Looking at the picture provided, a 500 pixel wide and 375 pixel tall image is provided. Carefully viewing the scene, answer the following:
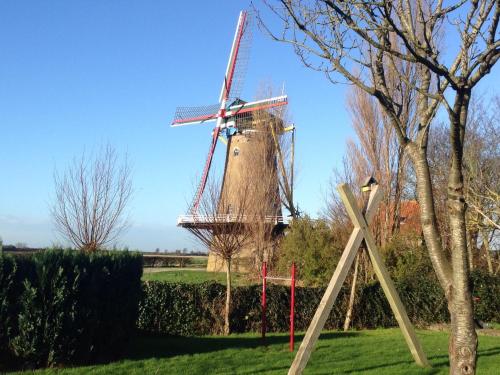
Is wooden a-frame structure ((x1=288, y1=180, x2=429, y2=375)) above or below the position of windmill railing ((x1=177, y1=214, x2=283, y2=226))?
below

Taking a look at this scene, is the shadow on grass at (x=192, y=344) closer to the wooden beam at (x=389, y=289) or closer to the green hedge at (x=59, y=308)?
the green hedge at (x=59, y=308)

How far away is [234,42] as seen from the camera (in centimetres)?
3762

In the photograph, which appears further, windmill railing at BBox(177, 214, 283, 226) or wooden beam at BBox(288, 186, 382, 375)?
windmill railing at BBox(177, 214, 283, 226)

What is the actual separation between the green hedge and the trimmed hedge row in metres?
3.45

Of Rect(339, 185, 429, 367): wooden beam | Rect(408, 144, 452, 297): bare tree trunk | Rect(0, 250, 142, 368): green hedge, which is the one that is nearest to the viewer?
Rect(408, 144, 452, 297): bare tree trunk

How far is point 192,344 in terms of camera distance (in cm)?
1006

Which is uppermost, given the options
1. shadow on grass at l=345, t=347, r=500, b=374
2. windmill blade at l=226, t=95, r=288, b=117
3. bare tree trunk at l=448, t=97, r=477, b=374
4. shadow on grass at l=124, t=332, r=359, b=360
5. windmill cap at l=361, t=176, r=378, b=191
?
windmill blade at l=226, t=95, r=288, b=117

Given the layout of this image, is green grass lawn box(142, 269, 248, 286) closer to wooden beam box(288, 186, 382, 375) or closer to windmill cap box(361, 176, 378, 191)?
windmill cap box(361, 176, 378, 191)

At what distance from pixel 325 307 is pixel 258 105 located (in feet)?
85.2

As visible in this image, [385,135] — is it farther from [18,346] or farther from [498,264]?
[18,346]

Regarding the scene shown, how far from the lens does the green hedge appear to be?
6.95 m

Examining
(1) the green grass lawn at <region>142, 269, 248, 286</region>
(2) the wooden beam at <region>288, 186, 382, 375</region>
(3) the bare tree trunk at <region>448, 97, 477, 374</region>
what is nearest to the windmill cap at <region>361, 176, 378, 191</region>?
(2) the wooden beam at <region>288, 186, 382, 375</region>

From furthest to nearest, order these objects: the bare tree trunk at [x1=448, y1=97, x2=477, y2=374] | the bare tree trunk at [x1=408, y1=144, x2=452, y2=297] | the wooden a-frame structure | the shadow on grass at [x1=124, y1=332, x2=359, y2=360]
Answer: the shadow on grass at [x1=124, y1=332, x2=359, y2=360]
the wooden a-frame structure
the bare tree trunk at [x1=408, y1=144, x2=452, y2=297]
the bare tree trunk at [x1=448, y1=97, x2=477, y2=374]

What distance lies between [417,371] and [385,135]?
14336 millimetres
